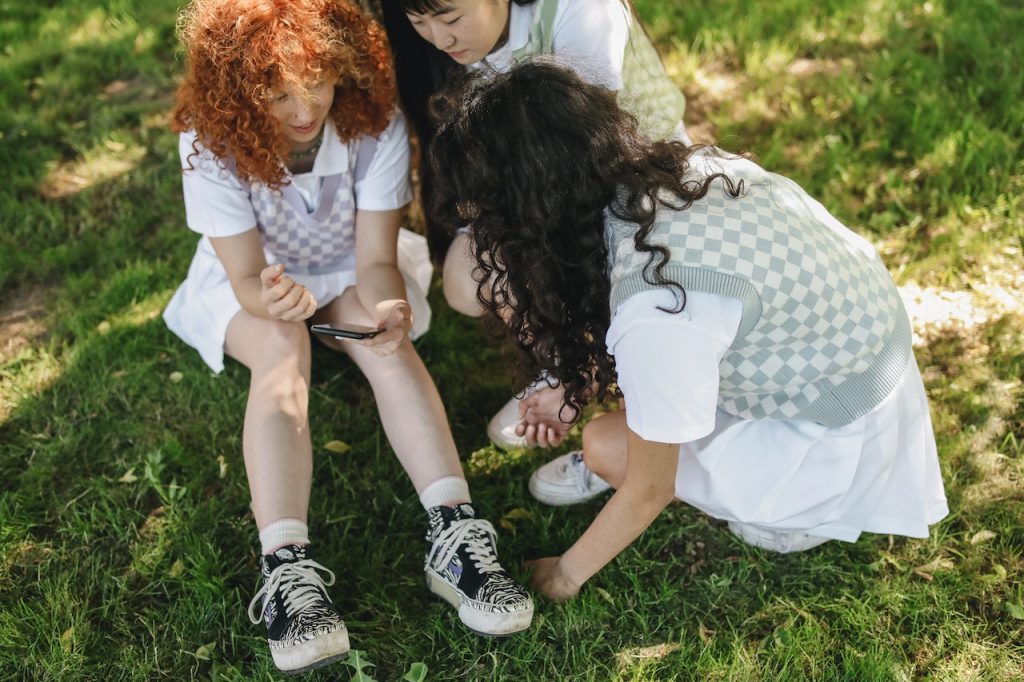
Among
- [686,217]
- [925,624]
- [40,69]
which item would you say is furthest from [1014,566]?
[40,69]

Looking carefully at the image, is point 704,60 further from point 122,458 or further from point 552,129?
point 122,458

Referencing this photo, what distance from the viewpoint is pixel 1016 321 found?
266 centimetres

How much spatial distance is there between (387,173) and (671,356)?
3.79 feet

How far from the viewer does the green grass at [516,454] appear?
6.75ft

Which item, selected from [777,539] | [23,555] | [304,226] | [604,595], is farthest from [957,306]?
[23,555]

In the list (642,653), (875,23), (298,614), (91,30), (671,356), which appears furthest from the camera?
(91,30)

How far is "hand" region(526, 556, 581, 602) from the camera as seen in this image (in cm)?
206

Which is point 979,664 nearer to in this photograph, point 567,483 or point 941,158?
point 567,483

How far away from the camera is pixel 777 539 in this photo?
7.13ft

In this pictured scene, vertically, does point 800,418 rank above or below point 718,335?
below

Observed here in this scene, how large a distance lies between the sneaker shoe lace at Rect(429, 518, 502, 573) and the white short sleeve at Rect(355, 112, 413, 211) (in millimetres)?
897

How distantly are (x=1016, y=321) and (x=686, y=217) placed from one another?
1.67m

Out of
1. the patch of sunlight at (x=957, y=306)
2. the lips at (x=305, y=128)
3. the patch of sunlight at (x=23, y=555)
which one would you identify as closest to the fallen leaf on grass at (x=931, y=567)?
the patch of sunlight at (x=957, y=306)

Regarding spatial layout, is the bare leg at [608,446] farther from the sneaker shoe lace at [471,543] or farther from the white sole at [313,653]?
the white sole at [313,653]
